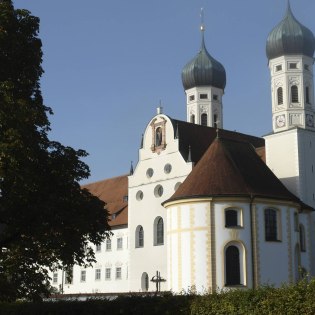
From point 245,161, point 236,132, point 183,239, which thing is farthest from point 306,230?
point 236,132

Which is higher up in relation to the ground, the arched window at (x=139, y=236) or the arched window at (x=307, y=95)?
the arched window at (x=307, y=95)

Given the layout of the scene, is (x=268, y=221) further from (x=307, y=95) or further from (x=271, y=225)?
(x=307, y=95)

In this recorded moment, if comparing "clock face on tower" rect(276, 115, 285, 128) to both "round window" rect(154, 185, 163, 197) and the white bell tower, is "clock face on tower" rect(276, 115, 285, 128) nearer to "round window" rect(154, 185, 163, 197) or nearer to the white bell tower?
the white bell tower

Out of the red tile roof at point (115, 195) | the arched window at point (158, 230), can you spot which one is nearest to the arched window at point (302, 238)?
the arched window at point (158, 230)

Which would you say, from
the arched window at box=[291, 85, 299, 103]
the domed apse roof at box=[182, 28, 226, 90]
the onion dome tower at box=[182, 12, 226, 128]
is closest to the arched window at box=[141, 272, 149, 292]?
the arched window at box=[291, 85, 299, 103]

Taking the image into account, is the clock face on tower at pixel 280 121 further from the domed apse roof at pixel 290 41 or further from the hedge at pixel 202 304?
the hedge at pixel 202 304

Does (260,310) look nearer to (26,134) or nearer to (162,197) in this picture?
(26,134)

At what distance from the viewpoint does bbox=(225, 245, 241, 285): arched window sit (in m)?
43.4

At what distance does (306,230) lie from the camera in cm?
5016

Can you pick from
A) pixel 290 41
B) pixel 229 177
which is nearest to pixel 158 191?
pixel 229 177

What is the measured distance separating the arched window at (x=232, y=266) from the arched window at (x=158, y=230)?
12.3 m

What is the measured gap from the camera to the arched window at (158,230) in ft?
183

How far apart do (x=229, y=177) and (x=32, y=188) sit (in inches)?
1026

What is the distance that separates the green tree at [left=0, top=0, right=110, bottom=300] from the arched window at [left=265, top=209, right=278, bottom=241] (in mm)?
22783
